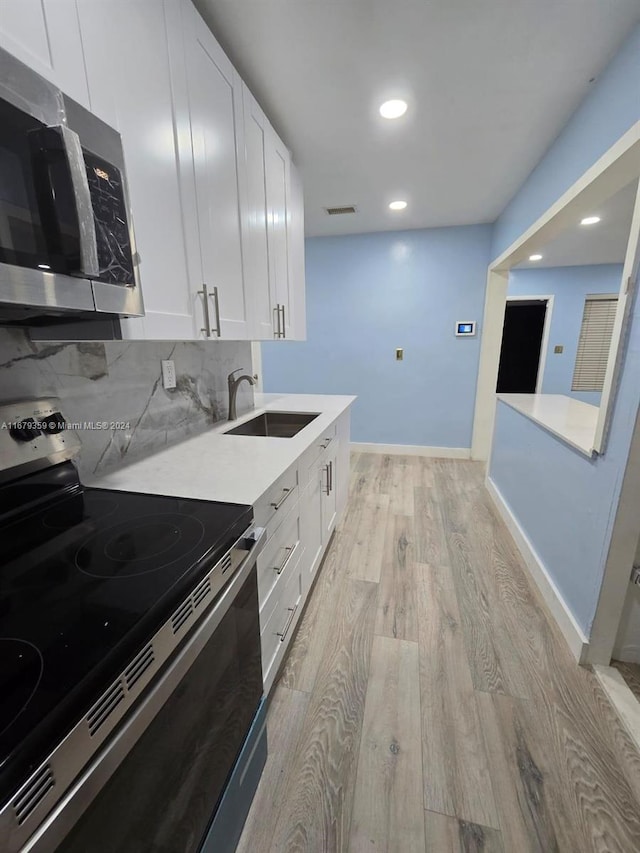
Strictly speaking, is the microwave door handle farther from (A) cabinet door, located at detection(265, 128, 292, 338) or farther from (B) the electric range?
(A) cabinet door, located at detection(265, 128, 292, 338)

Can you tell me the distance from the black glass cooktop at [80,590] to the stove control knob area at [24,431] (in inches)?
5.7

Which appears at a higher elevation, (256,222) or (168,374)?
(256,222)

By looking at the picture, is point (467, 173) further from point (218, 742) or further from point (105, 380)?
point (218, 742)

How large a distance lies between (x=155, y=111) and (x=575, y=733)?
2489 millimetres

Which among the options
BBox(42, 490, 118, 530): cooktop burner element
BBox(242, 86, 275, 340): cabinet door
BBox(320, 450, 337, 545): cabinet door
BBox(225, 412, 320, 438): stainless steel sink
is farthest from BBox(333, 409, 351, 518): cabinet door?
BBox(42, 490, 118, 530): cooktop burner element

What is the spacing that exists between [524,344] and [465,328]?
228cm

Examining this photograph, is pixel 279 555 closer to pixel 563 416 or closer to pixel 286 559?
pixel 286 559

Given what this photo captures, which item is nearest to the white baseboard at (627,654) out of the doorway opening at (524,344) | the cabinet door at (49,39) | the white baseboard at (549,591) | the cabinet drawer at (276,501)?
the white baseboard at (549,591)

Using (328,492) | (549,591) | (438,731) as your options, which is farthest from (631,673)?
(328,492)

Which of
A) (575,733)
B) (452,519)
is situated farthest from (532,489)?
(575,733)

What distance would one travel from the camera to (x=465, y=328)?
3818 millimetres

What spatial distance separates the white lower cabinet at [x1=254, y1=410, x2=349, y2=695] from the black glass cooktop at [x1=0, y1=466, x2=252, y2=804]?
277 millimetres

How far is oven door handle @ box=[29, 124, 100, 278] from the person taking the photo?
63 centimetres

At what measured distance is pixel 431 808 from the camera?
3.56 ft
